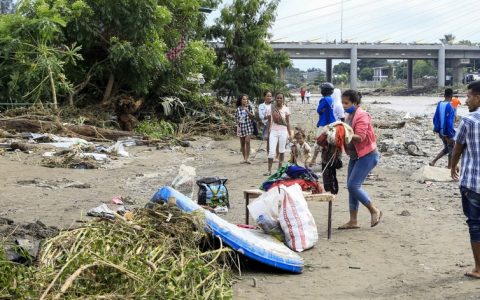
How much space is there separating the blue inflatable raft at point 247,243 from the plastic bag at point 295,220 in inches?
18.3

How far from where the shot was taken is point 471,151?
589 centimetres

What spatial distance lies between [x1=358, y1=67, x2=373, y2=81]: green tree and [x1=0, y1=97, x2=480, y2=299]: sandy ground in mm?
148079

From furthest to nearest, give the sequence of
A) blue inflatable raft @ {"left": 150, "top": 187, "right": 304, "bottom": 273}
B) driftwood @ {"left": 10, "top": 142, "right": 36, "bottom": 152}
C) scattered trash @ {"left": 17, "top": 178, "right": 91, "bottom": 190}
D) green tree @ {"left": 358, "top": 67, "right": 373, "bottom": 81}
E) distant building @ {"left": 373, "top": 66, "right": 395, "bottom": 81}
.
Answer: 1. green tree @ {"left": 358, "top": 67, "right": 373, "bottom": 81}
2. distant building @ {"left": 373, "top": 66, "right": 395, "bottom": 81}
3. driftwood @ {"left": 10, "top": 142, "right": 36, "bottom": 152}
4. scattered trash @ {"left": 17, "top": 178, "right": 91, "bottom": 190}
5. blue inflatable raft @ {"left": 150, "top": 187, "right": 304, "bottom": 273}

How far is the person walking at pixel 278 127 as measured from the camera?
42.5ft

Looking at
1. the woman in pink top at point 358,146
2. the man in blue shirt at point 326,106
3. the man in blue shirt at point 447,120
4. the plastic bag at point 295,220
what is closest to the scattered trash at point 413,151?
the man in blue shirt at point 447,120

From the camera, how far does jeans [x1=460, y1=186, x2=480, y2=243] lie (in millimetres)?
5836

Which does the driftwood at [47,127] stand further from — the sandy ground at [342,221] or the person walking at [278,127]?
the person walking at [278,127]

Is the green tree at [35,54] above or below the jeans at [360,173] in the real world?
above

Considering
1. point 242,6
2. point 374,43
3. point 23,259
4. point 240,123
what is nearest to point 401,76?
point 374,43

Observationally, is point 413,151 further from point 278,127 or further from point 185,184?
point 185,184

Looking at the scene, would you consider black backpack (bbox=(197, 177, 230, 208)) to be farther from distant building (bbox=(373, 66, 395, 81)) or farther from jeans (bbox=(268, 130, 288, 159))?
distant building (bbox=(373, 66, 395, 81))

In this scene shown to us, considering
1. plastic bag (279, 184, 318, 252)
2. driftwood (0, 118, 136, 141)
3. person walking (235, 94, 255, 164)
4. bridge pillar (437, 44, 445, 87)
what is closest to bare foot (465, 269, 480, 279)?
plastic bag (279, 184, 318, 252)

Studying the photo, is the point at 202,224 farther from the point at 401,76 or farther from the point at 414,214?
the point at 401,76

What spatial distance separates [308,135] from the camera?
20922 millimetres
